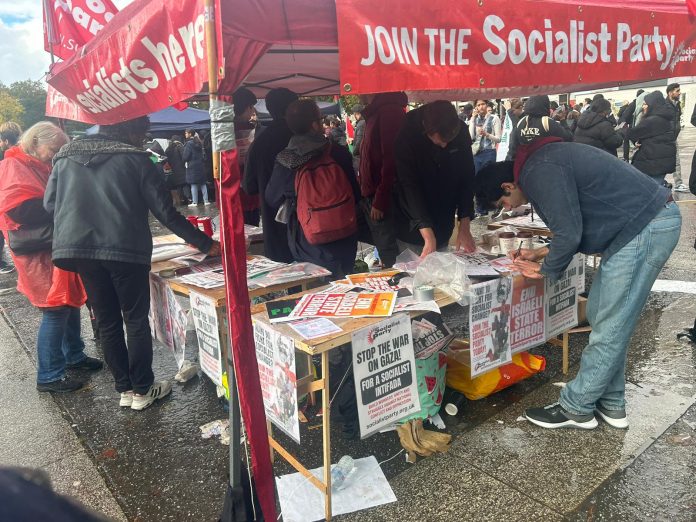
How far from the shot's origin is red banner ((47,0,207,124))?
1805mm

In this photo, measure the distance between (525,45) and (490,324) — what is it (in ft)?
4.71

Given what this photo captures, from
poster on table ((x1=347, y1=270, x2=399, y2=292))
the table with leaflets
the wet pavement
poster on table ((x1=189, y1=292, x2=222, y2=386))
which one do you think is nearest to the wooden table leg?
the table with leaflets

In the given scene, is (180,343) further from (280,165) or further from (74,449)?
(280,165)

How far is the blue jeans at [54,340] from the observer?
3.71 m

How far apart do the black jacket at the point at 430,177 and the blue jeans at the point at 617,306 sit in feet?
3.21

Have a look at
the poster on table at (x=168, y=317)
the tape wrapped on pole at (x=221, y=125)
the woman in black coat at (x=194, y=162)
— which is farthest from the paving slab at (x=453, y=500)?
the woman in black coat at (x=194, y=162)

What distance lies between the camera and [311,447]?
2.96 metres

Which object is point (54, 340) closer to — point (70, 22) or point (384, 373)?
point (70, 22)

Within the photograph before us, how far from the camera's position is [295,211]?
11.8ft

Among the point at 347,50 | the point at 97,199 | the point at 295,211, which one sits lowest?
the point at 295,211

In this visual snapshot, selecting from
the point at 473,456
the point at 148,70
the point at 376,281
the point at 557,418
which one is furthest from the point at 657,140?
the point at 148,70

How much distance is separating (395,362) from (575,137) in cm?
599

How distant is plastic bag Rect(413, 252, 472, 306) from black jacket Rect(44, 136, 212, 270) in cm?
166

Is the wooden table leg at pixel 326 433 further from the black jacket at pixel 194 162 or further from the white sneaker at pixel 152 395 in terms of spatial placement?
the black jacket at pixel 194 162
